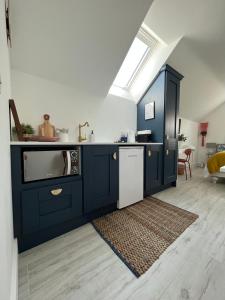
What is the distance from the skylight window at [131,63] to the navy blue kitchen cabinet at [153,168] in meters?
1.49

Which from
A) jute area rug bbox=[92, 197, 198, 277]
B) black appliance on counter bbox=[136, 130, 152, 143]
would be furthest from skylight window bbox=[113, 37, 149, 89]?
jute area rug bbox=[92, 197, 198, 277]

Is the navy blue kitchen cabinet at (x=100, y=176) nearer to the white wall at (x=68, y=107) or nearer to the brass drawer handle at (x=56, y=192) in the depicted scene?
the brass drawer handle at (x=56, y=192)

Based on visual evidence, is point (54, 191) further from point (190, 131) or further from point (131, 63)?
point (190, 131)

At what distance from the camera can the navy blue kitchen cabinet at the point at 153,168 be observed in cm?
227

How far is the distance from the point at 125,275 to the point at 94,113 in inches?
80.5

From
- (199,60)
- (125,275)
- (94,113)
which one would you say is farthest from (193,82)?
(125,275)

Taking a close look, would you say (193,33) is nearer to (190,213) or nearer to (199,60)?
(199,60)

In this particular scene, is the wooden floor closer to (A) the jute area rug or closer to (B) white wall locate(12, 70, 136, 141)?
(A) the jute area rug

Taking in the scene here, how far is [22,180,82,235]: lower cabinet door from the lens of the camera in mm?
1170

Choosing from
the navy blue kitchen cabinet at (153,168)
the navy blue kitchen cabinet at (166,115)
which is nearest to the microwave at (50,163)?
the navy blue kitchen cabinet at (153,168)

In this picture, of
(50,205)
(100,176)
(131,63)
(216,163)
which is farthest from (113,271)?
(216,163)

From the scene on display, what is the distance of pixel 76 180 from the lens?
4.77ft

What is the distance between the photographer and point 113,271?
1024 millimetres

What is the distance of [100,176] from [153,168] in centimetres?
112
